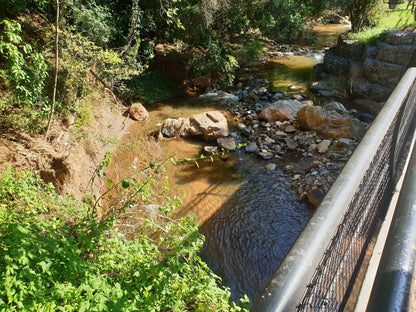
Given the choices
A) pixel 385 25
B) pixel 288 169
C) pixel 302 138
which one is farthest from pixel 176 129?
pixel 385 25

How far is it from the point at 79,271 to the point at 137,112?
725cm

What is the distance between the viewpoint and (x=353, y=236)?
1048 millimetres

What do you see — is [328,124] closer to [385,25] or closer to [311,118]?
[311,118]

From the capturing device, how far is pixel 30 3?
6.76 meters

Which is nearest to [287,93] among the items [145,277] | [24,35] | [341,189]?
[24,35]

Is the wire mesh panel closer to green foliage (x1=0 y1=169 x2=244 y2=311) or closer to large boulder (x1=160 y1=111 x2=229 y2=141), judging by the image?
green foliage (x1=0 y1=169 x2=244 y2=311)

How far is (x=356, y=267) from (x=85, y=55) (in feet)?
23.2

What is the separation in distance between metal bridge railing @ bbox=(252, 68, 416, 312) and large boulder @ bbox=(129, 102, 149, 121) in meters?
7.95

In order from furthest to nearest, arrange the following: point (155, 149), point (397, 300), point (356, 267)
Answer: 1. point (155, 149)
2. point (356, 267)
3. point (397, 300)

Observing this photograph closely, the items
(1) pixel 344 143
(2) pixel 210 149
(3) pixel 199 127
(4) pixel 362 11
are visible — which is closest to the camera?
(1) pixel 344 143

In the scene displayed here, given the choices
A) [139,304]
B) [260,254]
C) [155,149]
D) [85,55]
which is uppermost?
[85,55]

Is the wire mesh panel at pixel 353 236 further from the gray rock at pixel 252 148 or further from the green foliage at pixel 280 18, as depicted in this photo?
the green foliage at pixel 280 18

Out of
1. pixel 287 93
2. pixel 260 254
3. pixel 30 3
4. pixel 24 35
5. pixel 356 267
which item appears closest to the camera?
pixel 356 267

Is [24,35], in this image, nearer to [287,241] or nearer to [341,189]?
[287,241]
